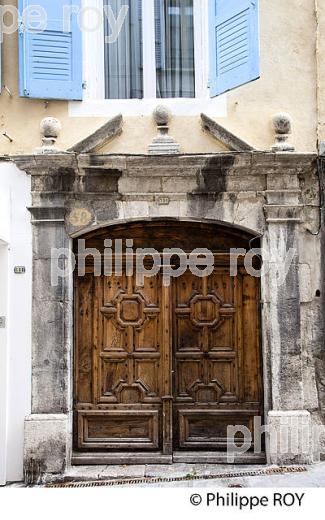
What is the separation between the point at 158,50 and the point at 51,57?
120cm

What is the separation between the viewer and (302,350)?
6.83m

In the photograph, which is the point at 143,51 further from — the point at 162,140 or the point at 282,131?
the point at 282,131

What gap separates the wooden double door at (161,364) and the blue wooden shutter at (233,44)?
1847mm

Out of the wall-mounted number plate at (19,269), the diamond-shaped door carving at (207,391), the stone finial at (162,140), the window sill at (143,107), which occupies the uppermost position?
the window sill at (143,107)

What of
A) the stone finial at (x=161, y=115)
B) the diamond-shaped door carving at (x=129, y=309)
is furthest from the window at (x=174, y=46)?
the diamond-shaped door carving at (x=129, y=309)

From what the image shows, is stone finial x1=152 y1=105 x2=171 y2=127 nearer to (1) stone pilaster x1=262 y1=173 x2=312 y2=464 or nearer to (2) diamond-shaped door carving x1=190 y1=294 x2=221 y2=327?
→ (1) stone pilaster x1=262 y1=173 x2=312 y2=464

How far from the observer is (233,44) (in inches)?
265

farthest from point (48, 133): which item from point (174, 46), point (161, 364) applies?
point (161, 364)

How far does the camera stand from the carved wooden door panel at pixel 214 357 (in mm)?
6949

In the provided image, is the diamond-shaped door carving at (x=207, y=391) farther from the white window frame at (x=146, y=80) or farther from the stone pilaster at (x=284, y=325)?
the white window frame at (x=146, y=80)

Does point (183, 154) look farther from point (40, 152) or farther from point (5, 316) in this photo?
point (5, 316)

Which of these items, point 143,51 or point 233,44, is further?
point 143,51

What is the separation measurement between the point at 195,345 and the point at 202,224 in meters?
1.30
